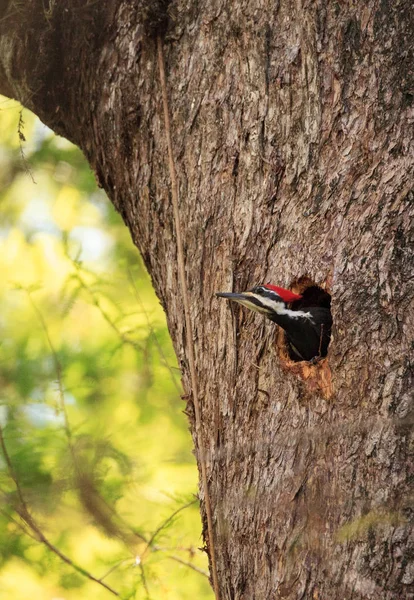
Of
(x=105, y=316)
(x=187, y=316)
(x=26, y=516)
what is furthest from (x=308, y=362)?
(x=105, y=316)

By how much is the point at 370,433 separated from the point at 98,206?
4.02 m

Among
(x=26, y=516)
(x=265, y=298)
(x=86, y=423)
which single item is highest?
(x=86, y=423)

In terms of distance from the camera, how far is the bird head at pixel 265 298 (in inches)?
106

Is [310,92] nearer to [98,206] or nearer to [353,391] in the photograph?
[353,391]

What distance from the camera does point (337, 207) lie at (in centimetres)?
269

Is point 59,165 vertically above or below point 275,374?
above

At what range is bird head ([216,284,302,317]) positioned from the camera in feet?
8.84

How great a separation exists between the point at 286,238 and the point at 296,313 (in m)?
0.37

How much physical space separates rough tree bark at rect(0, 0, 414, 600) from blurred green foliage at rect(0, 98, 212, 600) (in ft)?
3.39

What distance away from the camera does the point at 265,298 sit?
273 cm

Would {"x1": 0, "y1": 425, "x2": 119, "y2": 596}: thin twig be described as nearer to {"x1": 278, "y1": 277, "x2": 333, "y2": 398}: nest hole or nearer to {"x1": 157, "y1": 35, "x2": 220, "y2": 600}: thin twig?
{"x1": 157, "y1": 35, "x2": 220, "y2": 600}: thin twig

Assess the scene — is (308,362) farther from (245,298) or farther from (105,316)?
(105,316)

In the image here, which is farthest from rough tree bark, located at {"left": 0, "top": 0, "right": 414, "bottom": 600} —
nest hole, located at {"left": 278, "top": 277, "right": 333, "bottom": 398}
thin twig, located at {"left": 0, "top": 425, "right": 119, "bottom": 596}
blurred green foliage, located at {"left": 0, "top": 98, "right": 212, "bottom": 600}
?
thin twig, located at {"left": 0, "top": 425, "right": 119, "bottom": 596}

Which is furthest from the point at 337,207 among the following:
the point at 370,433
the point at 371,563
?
the point at 371,563
